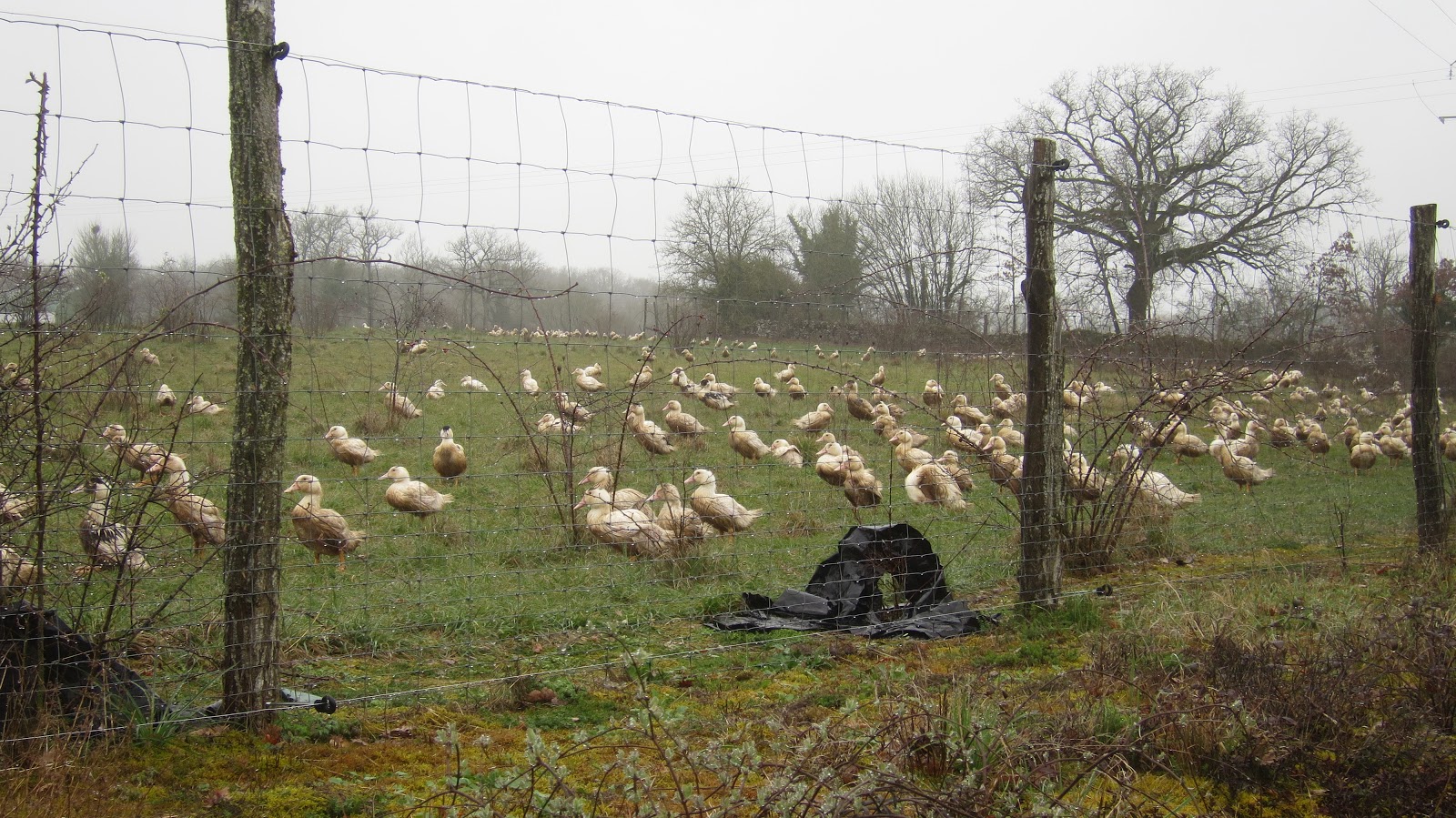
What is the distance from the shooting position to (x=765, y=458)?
1241 cm

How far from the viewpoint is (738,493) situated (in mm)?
9188

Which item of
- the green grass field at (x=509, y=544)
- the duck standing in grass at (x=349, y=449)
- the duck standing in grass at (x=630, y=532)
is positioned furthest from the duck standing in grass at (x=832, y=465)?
the duck standing in grass at (x=349, y=449)

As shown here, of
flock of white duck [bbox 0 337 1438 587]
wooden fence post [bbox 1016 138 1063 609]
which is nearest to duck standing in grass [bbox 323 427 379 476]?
flock of white duck [bbox 0 337 1438 587]

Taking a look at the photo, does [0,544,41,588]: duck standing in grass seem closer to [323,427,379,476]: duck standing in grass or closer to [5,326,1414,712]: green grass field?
[5,326,1414,712]: green grass field

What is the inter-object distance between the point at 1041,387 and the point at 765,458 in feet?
25.1

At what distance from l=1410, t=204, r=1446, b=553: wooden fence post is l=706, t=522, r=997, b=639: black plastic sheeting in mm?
3795

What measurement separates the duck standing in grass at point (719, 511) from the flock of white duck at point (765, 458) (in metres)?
0.01

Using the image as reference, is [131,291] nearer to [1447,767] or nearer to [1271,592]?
[1447,767]

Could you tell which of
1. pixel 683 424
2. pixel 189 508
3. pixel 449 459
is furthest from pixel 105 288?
pixel 683 424

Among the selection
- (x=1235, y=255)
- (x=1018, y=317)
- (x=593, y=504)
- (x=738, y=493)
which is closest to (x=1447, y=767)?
(x=1018, y=317)

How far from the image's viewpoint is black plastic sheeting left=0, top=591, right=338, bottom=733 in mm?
3031

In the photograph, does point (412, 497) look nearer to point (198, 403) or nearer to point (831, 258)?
point (198, 403)

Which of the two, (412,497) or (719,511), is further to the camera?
(412,497)

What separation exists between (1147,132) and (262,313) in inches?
1184
